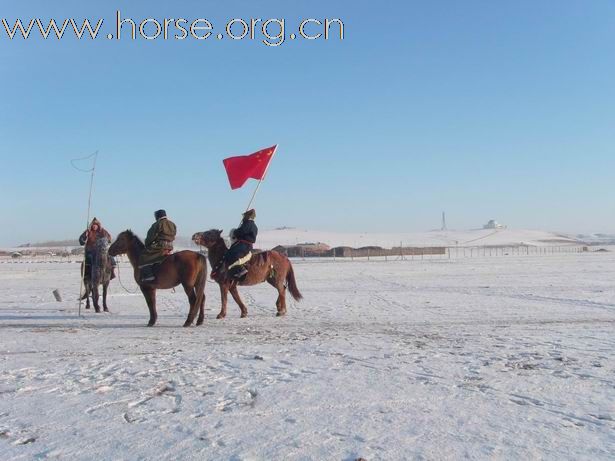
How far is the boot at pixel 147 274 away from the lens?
11969 mm

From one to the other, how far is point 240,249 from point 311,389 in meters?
Result: 6.73

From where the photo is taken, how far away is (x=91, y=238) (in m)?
15.1

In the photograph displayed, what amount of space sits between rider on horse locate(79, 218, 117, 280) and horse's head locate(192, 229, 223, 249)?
336 cm

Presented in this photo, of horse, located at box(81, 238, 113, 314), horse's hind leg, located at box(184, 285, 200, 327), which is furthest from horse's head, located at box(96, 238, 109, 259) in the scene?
horse's hind leg, located at box(184, 285, 200, 327)

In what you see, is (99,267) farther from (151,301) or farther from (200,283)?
(200,283)

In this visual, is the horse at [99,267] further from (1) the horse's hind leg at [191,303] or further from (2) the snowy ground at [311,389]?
(1) the horse's hind leg at [191,303]

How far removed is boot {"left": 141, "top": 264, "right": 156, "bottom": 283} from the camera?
1197 centimetres

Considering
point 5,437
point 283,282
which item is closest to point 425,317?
point 283,282

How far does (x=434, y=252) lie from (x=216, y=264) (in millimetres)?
62963

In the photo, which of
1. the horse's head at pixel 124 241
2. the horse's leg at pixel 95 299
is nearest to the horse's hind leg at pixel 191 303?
the horse's head at pixel 124 241

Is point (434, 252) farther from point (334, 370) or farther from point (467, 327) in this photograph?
point (334, 370)

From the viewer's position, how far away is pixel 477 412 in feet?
18.3

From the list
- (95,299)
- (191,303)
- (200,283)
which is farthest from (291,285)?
(95,299)

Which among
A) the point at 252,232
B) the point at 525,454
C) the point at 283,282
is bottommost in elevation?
the point at 525,454
